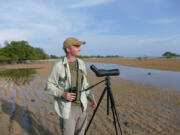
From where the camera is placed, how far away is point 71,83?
7.33 ft

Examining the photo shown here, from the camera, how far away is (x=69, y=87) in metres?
2.21

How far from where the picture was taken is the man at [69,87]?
214 centimetres

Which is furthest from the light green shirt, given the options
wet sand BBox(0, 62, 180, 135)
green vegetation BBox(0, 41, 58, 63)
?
green vegetation BBox(0, 41, 58, 63)

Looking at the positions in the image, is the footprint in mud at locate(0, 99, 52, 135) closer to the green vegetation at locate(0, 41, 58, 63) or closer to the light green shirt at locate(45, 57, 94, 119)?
the light green shirt at locate(45, 57, 94, 119)

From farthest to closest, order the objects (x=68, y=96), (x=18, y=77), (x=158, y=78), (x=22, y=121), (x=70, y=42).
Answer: (x=18, y=77) < (x=158, y=78) < (x=22, y=121) < (x=70, y=42) < (x=68, y=96)

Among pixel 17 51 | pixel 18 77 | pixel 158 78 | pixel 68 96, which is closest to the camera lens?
pixel 68 96

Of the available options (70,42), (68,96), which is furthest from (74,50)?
(68,96)

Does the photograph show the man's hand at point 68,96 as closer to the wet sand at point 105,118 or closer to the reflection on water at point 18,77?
the wet sand at point 105,118

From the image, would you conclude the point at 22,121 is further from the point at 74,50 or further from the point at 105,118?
the point at 74,50

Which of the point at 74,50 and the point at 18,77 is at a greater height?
the point at 74,50

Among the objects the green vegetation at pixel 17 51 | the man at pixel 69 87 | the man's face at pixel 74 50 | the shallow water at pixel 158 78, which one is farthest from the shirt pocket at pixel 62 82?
the green vegetation at pixel 17 51

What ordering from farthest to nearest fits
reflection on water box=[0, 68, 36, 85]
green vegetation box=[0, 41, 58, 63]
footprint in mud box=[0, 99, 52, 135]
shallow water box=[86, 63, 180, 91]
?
green vegetation box=[0, 41, 58, 63]
reflection on water box=[0, 68, 36, 85]
shallow water box=[86, 63, 180, 91]
footprint in mud box=[0, 99, 52, 135]

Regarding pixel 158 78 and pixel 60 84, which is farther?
pixel 158 78

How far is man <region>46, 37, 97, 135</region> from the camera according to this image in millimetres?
2145
